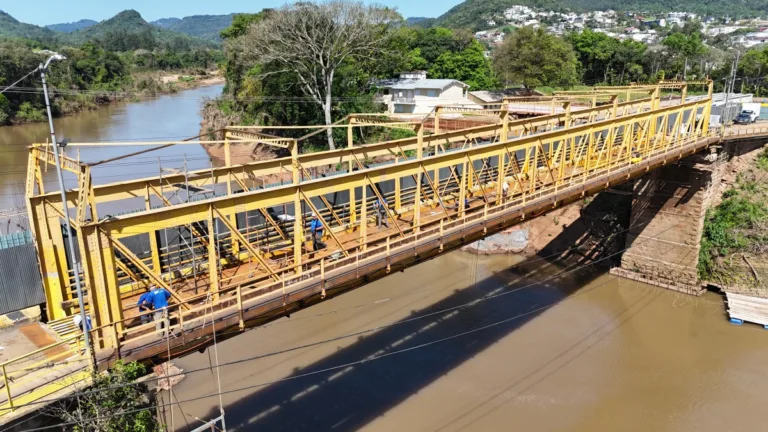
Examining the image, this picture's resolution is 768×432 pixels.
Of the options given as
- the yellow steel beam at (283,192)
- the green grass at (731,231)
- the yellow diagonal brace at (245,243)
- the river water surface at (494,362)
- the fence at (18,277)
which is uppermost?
the yellow steel beam at (283,192)

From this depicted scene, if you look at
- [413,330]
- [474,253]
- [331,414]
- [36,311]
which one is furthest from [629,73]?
[36,311]

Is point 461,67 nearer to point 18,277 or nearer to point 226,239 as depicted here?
point 226,239

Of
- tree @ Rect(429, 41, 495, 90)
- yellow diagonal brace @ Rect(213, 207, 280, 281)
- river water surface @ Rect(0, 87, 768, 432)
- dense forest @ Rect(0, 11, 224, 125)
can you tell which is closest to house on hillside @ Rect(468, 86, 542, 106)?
tree @ Rect(429, 41, 495, 90)

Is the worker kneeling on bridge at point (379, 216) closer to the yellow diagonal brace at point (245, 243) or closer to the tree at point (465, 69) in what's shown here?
the yellow diagonal brace at point (245, 243)

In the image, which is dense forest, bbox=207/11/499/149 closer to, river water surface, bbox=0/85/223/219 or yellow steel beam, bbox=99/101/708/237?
river water surface, bbox=0/85/223/219

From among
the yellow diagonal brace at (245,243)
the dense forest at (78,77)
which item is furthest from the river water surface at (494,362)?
the dense forest at (78,77)

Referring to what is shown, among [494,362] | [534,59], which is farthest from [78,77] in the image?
[494,362]

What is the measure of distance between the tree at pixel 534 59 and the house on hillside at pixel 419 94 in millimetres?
6196

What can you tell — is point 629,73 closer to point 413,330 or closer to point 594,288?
point 594,288

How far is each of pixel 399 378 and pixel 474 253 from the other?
12491mm

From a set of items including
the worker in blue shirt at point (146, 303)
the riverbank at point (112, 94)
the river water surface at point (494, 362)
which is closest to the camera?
the worker in blue shirt at point (146, 303)

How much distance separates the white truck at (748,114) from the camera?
35250mm

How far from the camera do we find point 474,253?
30047 mm

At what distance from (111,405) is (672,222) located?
1016 inches
